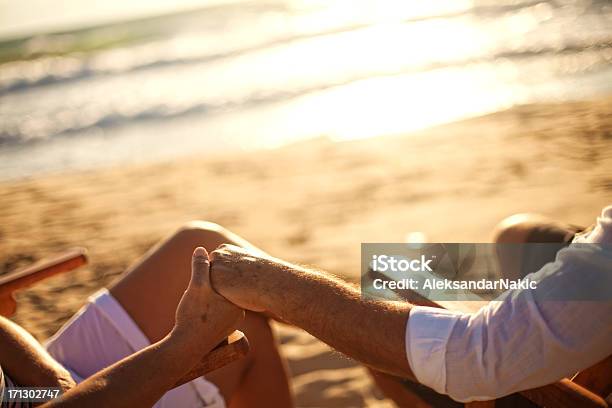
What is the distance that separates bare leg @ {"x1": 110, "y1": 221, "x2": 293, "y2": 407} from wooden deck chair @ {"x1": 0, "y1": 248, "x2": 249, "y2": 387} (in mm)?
310

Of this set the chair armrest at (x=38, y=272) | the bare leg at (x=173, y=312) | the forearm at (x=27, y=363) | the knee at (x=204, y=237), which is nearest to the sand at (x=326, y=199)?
the bare leg at (x=173, y=312)

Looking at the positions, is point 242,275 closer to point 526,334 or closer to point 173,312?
point 173,312

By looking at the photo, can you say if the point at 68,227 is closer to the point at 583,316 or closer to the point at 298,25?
the point at 583,316

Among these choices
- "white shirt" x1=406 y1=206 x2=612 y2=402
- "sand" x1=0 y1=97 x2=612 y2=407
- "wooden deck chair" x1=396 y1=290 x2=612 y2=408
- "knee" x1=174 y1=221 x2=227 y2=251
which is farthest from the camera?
"sand" x1=0 y1=97 x2=612 y2=407

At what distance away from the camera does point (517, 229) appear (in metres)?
2.36

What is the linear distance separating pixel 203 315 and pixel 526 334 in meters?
0.79

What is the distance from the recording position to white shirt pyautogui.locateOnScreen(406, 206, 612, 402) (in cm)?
132

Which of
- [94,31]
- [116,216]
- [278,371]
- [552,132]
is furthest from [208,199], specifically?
[94,31]

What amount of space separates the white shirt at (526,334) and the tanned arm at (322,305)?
49 millimetres

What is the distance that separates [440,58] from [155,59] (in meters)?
9.65

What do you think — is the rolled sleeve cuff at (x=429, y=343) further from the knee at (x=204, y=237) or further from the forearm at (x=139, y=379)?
the knee at (x=204, y=237)

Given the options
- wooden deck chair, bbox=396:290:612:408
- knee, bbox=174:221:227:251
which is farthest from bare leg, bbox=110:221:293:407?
wooden deck chair, bbox=396:290:612:408

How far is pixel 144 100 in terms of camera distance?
1207 cm

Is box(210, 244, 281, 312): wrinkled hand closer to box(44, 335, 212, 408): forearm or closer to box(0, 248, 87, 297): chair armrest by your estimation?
box(44, 335, 212, 408): forearm
